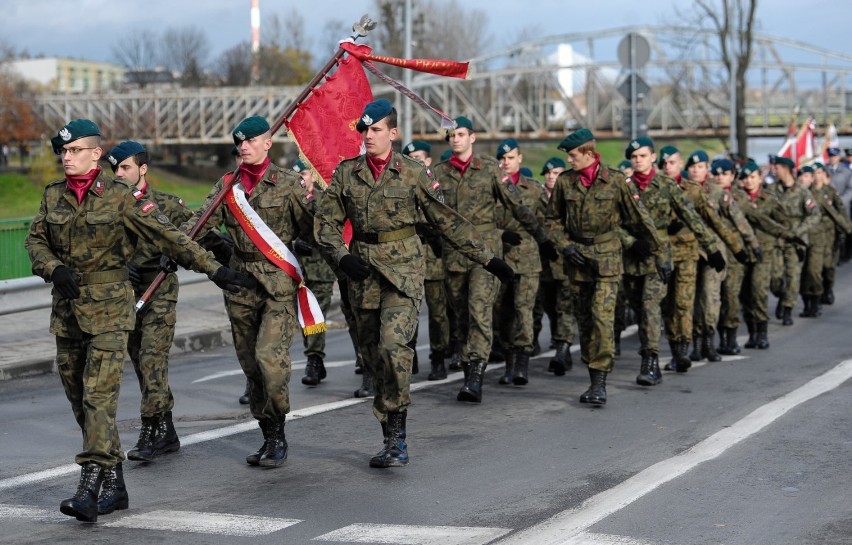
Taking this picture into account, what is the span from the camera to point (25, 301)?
44.3ft

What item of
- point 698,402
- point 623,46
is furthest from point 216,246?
point 623,46

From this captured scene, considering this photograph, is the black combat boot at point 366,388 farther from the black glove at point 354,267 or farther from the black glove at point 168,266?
the black glove at point 354,267

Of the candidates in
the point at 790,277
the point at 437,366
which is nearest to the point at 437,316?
the point at 437,366

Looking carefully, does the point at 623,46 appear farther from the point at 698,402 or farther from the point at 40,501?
the point at 40,501

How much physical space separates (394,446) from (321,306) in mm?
4360

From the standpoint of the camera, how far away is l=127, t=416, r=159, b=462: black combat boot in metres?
8.35

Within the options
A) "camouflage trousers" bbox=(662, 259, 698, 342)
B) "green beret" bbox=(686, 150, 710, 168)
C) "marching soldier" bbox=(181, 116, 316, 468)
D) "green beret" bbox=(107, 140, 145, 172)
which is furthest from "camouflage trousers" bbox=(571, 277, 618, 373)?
"green beret" bbox=(107, 140, 145, 172)

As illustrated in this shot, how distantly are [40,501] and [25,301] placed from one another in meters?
6.58

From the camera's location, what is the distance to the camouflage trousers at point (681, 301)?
40.1 feet

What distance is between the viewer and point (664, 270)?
1162cm

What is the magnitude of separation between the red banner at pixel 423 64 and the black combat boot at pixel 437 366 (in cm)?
336

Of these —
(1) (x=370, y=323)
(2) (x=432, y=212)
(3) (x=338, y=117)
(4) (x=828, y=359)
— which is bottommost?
(4) (x=828, y=359)

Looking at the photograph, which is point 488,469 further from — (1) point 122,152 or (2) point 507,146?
(2) point 507,146

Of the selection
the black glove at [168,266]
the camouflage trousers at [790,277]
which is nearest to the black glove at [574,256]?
the black glove at [168,266]
